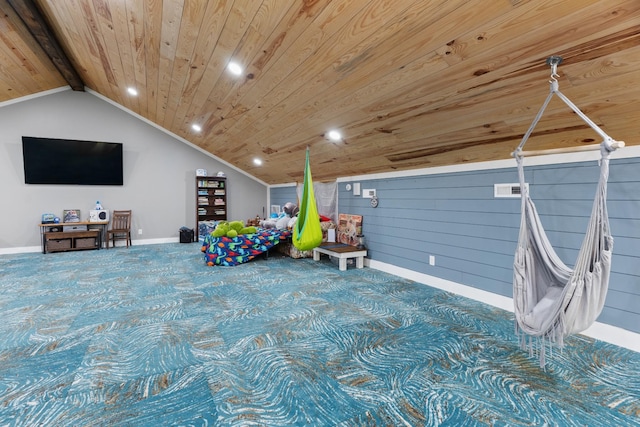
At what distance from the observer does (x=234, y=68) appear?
3.05m

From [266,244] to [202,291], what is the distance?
1.81 m

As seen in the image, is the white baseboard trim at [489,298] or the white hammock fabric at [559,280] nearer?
the white hammock fabric at [559,280]

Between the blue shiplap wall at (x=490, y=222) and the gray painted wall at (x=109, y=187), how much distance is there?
460cm

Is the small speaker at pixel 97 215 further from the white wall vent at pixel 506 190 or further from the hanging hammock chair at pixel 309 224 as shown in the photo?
the white wall vent at pixel 506 190

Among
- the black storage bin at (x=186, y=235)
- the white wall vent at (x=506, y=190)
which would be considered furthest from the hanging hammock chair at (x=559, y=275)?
the black storage bin at (x=186, y=235)

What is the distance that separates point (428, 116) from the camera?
2770mm

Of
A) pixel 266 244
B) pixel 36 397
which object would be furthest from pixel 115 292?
pixel 266 244

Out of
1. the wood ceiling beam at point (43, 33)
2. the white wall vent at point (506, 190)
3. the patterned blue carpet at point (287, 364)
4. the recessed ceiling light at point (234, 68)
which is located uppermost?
the wood ceiling beam at point (43, 33)

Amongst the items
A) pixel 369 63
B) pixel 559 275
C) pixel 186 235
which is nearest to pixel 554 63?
pixel 369 63

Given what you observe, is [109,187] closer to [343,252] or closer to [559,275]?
[343,252]

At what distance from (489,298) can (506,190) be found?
1.14 metres

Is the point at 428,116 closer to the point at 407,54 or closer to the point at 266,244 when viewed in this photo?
the point at 407,54

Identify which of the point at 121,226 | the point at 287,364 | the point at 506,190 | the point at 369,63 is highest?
the point at 369,63

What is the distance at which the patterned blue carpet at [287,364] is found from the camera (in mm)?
1578
